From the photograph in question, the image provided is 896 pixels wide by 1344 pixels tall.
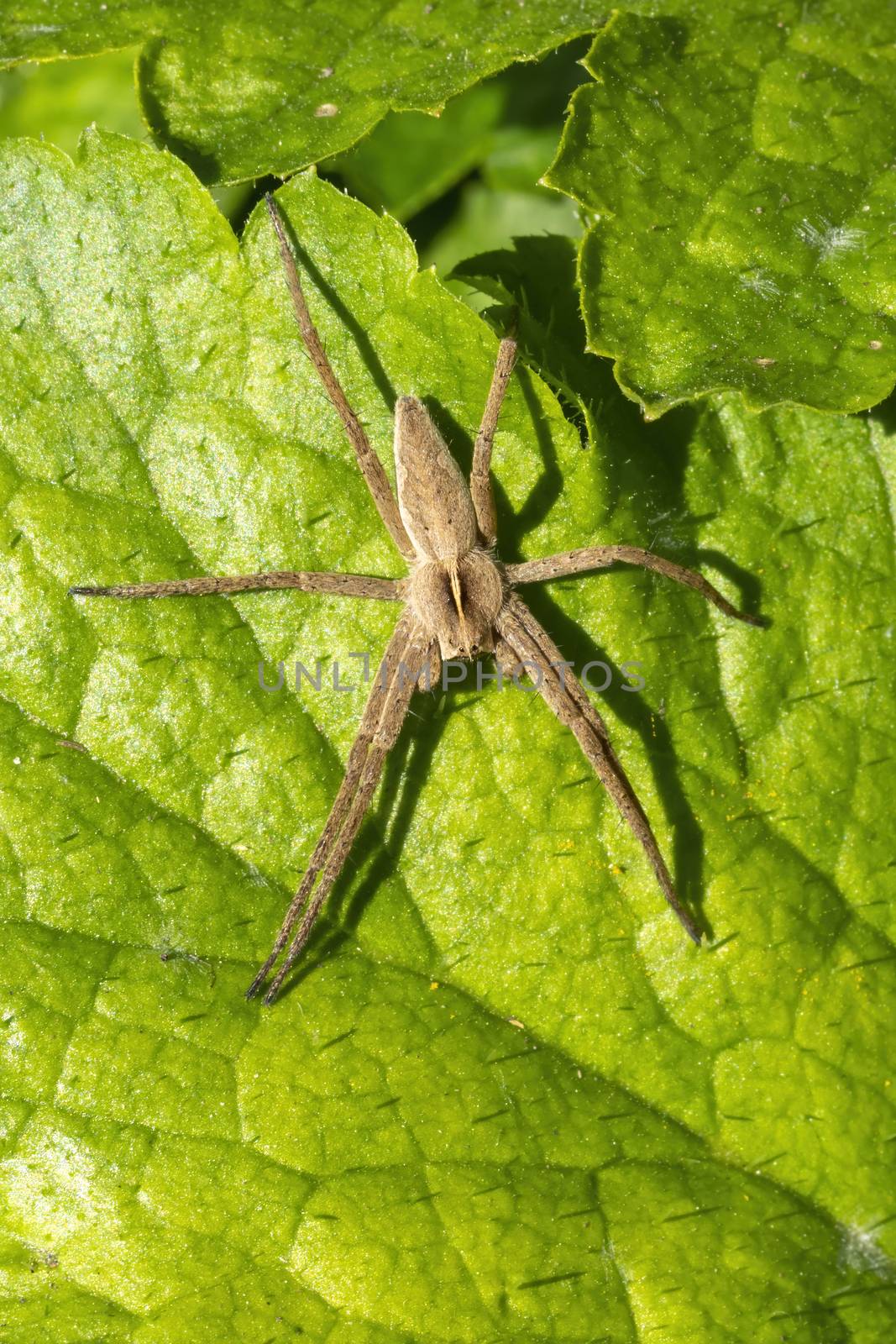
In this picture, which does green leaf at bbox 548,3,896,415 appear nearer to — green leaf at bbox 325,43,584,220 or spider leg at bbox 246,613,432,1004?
spider leg at bbox 246,613,432,1004

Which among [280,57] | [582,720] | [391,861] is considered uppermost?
[280,57]

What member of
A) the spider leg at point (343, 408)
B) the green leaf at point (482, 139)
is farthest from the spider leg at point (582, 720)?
the green leaf at point (482, 139)

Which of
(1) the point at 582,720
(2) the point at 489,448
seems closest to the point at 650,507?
(2) the point at 489,448

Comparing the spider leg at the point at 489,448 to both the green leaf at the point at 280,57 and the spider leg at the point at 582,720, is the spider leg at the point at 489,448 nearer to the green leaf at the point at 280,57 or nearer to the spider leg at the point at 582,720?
the spider leg at the point at 582,720

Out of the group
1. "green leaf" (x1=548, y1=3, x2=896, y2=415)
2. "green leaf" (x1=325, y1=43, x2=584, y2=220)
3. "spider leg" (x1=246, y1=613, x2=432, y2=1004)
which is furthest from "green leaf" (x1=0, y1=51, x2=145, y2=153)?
"spider leg" (x1=246, y1=613, x2=432, y2=1004)

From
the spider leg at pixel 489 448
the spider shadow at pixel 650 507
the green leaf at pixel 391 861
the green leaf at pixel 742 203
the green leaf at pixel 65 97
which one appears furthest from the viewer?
the green leaf at pixel 65 97

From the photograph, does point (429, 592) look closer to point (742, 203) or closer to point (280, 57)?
point (742, 203)

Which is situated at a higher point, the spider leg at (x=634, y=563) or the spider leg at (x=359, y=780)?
the spider leg at (x=634, y=563)
